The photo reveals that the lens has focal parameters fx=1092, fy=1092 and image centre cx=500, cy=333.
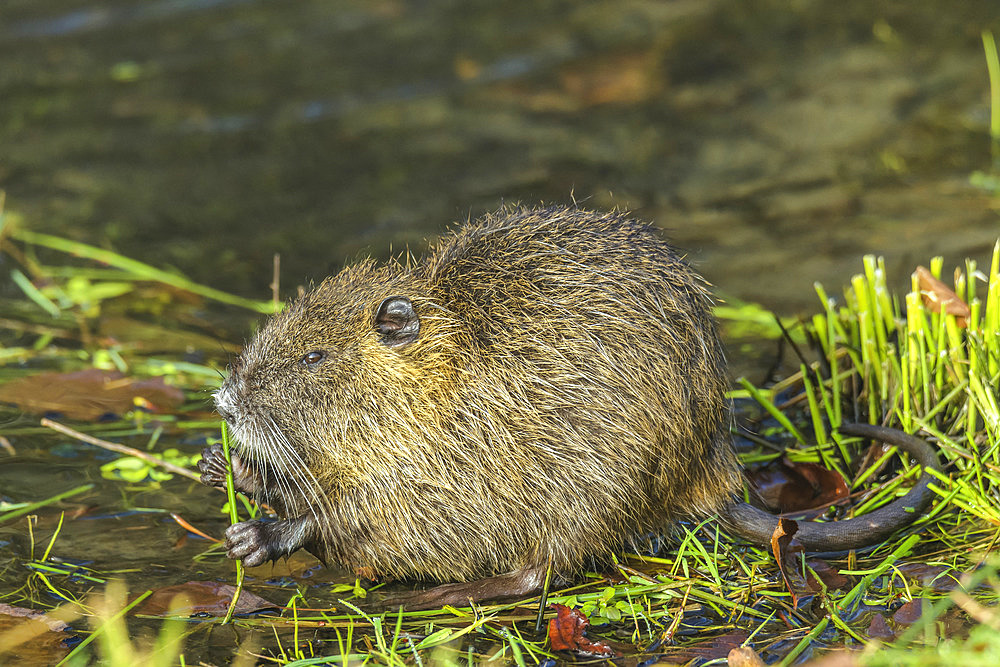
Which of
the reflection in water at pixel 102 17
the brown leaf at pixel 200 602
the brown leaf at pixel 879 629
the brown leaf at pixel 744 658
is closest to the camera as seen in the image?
the brown leaf at pixel 744 658

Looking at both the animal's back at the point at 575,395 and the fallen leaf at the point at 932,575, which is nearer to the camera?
the fallen leaf at the point at 932,575

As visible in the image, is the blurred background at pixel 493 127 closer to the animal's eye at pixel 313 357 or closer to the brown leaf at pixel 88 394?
the brown leaf at pixel 88 394

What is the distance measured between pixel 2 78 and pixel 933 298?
6.34 metres

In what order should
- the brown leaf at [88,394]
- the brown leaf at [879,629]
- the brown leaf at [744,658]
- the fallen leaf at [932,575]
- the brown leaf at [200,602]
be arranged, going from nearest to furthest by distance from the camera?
the brown leaf at [744,658] → the brown leaf at [879,629] → the fallen leaf at [932,575] → the brown leaf at [200,602] → the brown leaf at [88,394]

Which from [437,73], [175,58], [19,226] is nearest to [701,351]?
[19,226]

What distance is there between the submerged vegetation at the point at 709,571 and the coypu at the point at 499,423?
112 millimetres

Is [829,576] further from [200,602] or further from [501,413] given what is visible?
[200,602]

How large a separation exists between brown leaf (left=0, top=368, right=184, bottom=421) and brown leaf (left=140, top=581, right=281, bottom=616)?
1.20 meters

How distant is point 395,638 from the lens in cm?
263

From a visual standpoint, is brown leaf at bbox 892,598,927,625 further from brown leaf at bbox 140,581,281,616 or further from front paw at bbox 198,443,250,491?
front paw at bbox 198,443,250,491

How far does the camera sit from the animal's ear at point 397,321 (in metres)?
3.07

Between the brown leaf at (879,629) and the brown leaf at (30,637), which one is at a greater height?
the brown leaf at (30,637)

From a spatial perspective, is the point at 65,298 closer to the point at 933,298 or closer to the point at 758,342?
the point at 758,342

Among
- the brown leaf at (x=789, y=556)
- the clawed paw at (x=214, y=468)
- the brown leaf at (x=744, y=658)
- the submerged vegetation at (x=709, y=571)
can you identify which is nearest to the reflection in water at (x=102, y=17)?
the submerged vegetation at (x=709, y=571)
